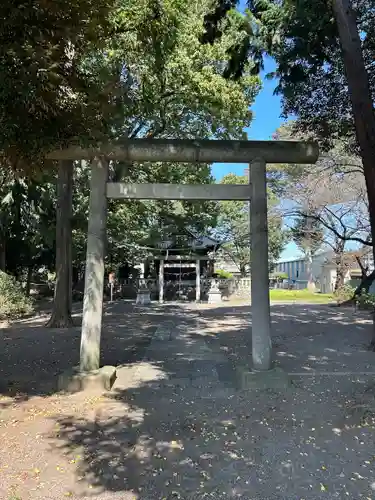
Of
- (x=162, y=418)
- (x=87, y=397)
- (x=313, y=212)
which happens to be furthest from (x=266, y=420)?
(x=313, y=212)

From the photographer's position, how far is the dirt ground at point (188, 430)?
10.3ft

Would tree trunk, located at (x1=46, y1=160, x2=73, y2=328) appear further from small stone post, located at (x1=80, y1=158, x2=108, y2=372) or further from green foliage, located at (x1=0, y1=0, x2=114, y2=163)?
green foliage, located at (x1=0, y1=0, x2=114, y2=163)

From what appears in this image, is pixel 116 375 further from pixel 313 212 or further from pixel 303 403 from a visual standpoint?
pixel 313 212

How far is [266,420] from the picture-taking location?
445 cm

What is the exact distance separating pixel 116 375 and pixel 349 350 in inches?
180

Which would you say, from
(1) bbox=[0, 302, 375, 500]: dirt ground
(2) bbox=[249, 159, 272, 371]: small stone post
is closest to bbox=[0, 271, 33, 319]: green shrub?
(1) bbox=[0, 302, 375, 500]: dirt ground

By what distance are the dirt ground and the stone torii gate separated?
83cm

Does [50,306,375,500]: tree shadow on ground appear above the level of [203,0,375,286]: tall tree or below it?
below

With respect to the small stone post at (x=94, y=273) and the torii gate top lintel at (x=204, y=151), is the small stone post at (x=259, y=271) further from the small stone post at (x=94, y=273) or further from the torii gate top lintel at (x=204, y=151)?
the small stone post at (x=94, y=273)

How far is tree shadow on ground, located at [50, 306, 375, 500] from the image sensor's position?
3.15m

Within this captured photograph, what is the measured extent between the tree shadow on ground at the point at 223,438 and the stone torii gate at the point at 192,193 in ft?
2.86

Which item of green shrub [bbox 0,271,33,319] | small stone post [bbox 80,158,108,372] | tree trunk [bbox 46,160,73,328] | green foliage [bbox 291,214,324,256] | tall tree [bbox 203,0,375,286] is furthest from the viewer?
green foliage [bbox 291,214,324,256]

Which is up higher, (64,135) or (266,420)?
(64,135)

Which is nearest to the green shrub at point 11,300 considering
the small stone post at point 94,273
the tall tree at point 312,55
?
the small stone post at point 94,273
